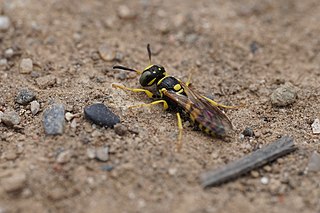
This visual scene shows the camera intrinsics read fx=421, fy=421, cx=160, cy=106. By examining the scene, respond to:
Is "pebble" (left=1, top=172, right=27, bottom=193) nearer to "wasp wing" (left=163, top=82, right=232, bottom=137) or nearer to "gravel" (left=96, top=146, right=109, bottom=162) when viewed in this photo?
"gravel" (left=96, top=146, right=109, bottom=162)

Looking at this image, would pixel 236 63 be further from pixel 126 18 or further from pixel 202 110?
pixel 126 18

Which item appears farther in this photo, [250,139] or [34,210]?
[250,139]

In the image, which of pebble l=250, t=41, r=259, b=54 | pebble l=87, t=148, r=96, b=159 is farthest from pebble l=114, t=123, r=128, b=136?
pebble l=250, t=41, r=259, b=54

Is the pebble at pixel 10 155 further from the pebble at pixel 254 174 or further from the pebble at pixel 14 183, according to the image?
the pebble at pixel 254 174

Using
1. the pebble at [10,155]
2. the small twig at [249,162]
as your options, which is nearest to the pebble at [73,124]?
the pebble at [10,155]

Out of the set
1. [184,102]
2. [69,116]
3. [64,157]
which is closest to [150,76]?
[184,102]

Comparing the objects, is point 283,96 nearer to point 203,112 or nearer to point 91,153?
point 203,112

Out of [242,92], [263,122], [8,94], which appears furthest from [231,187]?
[8,94]
